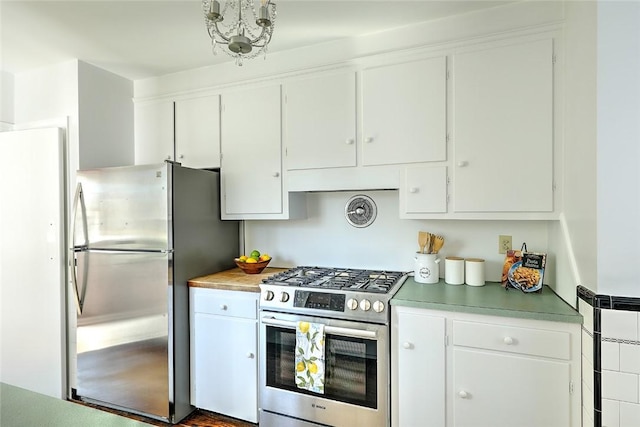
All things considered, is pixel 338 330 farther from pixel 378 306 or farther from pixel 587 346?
pixel 587 346

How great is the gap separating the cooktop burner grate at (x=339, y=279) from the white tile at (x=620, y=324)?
919 millimetres

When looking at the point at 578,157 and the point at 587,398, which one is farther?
the point at 578,157

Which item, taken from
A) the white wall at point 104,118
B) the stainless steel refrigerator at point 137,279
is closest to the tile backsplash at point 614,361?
the stainless steel refrigerator at point 137,279

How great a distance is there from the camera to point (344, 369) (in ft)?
6.24

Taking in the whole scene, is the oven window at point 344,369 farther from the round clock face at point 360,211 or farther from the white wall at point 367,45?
the white wall at point 367,45

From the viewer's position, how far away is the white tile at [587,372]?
4.68 ft

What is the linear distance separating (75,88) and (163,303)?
5.71 feet

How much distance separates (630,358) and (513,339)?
0.41 meters

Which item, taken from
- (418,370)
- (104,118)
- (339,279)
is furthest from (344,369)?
(104,118)

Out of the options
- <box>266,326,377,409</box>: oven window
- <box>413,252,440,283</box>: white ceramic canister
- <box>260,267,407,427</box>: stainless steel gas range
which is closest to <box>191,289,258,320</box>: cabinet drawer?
<box>260,267,407,427</box>: stainless steel gas range

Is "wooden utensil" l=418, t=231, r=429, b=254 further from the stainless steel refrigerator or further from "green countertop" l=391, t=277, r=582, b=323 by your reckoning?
the stainless steel refrigerator

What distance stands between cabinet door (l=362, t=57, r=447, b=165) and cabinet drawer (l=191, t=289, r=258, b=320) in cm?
115

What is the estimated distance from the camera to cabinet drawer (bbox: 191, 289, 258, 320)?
215 cm

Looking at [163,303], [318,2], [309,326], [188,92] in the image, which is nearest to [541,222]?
[309,326]
